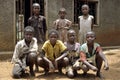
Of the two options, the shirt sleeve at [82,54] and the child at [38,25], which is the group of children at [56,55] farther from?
the child at [38,25]

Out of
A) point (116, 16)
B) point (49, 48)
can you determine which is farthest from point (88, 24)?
point (116, 16)

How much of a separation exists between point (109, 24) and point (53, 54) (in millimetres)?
6132

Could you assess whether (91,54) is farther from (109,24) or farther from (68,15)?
(109,24)

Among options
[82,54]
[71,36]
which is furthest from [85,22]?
[82,54]

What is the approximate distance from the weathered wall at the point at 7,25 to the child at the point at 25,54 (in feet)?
11.9

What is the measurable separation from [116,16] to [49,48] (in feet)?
21.5

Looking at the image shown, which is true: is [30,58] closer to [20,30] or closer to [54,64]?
[54,64]

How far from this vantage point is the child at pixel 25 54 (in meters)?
6.48

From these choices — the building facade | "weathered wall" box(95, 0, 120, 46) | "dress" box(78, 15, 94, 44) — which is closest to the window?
the building facade

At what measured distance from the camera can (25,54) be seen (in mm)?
6617

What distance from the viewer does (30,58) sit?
21.4 feet

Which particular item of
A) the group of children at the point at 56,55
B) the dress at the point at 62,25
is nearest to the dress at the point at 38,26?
the dress at the point at 62,25

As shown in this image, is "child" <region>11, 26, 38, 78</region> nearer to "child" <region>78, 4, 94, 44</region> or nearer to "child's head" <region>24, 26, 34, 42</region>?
"child's head" <region>24, 26, 34, 42</region>

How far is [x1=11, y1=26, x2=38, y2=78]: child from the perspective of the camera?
255 inches
